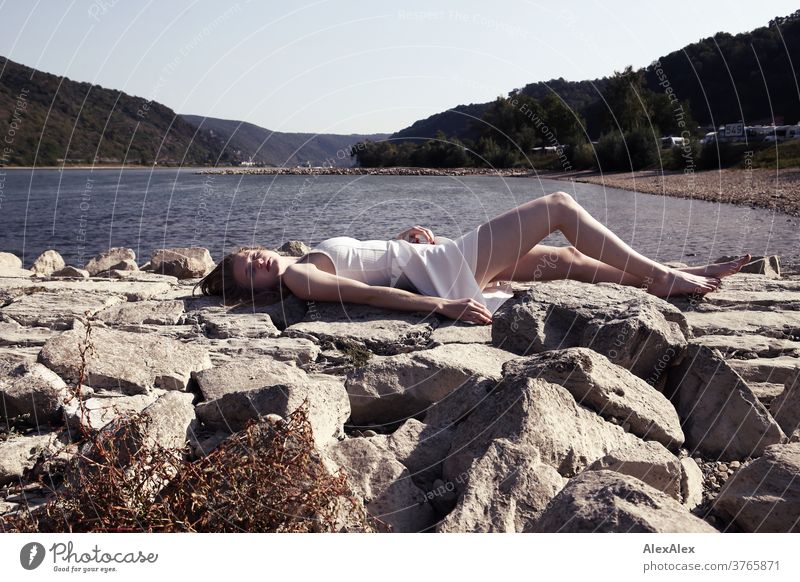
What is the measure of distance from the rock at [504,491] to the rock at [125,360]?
208 cm

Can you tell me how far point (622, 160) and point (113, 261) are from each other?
35.2 metres

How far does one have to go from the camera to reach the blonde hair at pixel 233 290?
6.10 meters

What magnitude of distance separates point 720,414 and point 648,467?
1011mm

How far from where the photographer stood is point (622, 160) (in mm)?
41125

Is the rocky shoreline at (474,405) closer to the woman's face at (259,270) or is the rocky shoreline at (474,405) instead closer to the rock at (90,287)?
the woman's face at (259,270)

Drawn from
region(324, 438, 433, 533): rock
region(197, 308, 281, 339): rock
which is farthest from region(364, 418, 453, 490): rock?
region(197, 308, 281, 339): rock

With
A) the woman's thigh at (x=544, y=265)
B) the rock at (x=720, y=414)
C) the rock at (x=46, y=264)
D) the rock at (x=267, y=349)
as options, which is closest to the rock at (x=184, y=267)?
the rock at (x=46, y=264)

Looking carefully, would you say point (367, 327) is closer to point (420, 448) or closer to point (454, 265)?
point (454, 265)

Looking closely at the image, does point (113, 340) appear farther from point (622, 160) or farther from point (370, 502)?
point (622, 160)

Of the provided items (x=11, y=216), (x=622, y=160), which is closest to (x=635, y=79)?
(x=622, y=160)

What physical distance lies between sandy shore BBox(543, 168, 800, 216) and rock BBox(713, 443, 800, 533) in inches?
687

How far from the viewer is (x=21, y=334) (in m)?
5.41

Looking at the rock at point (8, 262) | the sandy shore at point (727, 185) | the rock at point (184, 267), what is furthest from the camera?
the sandy shore at point (727, 185)

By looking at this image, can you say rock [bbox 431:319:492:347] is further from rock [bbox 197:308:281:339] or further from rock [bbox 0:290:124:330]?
rock [bbox 0:290:124:330]
